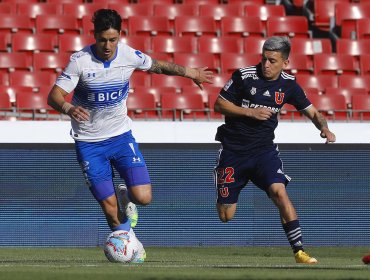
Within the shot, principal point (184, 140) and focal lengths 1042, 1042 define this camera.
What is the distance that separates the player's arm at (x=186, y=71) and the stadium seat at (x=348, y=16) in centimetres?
1008

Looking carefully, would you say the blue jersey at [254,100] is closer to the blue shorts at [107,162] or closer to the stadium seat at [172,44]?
the blue shorts at [107,162]

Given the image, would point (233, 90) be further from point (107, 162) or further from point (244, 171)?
point (107, 162)

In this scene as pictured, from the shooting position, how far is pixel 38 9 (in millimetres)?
18750

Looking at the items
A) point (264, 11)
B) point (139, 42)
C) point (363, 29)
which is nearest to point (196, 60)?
point (139, 42)

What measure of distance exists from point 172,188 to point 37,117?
231cm

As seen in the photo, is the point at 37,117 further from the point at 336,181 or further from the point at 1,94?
the point at 336,181

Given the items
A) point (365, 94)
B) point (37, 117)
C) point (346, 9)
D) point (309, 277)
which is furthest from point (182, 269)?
point (346, 9)

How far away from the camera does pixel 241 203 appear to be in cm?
1389

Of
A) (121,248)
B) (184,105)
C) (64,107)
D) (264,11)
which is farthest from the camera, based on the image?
(264,11)

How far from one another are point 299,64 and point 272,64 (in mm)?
8037

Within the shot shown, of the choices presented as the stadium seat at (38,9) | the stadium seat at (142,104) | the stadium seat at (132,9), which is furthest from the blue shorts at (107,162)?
the stadium seat at (38,9)

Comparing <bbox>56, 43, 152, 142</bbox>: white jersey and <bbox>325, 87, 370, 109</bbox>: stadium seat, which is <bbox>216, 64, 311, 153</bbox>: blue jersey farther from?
<bbox>325, 87, 370, 109</bbox>: stadium seat

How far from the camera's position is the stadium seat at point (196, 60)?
16953mm

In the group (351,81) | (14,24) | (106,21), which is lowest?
(351,81)
